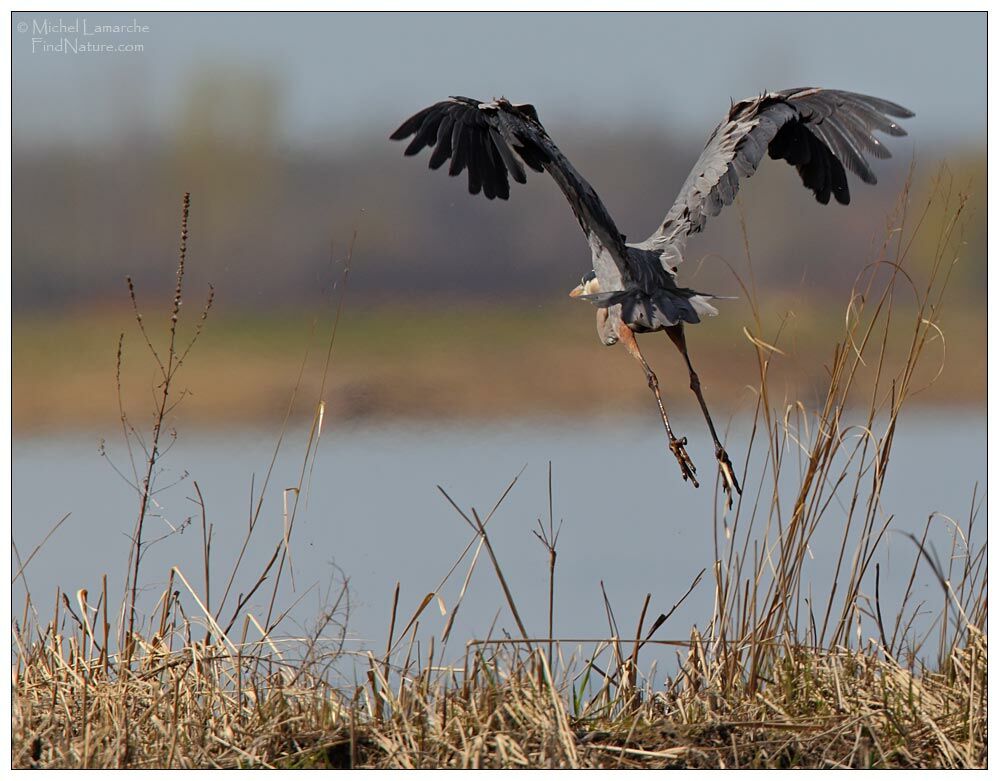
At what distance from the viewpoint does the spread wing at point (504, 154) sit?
292 cm

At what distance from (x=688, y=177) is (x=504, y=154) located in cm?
53

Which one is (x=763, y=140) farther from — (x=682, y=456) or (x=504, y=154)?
(x=682, y=456)

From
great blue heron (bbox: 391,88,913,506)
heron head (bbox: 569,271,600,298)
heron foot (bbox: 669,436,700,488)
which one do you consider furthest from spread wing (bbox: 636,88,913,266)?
heron foot (bbox: 669,436,700,488)

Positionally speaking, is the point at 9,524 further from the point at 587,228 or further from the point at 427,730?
the point at 587,228

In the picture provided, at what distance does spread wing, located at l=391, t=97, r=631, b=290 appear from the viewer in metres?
2.92

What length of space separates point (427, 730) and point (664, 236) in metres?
1.50

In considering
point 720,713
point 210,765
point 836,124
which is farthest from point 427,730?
point 836,124

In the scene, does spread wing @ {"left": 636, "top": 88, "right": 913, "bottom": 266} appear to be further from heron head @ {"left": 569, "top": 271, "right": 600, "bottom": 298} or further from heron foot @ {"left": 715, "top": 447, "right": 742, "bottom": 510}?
heron foot @ {"left": 715, "top": 447, "right": 742, "bottom": 510}

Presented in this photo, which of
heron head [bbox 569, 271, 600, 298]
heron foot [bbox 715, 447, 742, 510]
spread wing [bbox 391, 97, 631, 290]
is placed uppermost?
spread wing [bbox 391, 97, 631, 290]

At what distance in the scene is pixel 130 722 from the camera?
2877mm

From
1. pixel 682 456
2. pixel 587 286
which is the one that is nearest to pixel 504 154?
pixel 587 286

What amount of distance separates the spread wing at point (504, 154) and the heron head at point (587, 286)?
0.19 meters

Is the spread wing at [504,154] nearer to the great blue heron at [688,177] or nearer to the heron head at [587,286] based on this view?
the great blue heron at [688,177]

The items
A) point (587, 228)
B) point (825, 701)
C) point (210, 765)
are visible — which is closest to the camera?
point (210, 765)
